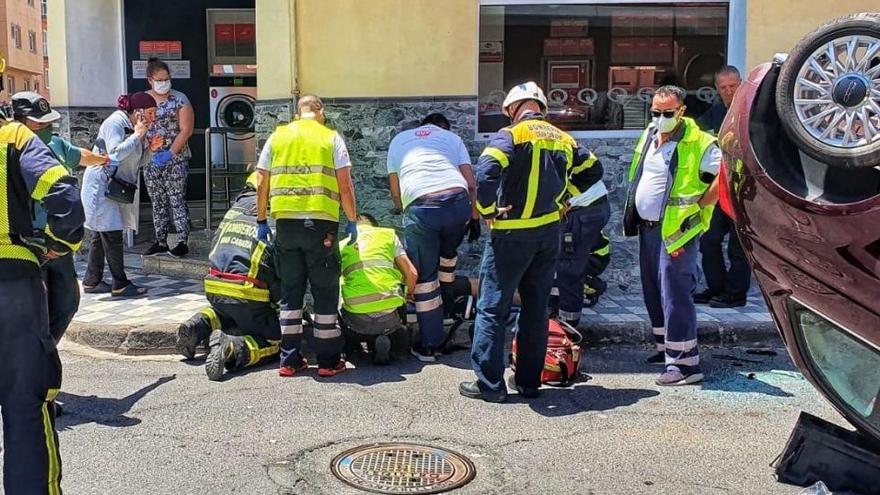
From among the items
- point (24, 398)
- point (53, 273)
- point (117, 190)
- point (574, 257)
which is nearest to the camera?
point (24, 398)

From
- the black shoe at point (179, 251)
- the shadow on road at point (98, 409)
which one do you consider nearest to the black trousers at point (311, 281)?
the shadow on road at point (98, 409)

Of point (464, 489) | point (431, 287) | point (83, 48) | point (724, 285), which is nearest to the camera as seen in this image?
point (464, 489)

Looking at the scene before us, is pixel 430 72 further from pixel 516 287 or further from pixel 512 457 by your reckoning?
pixel 512 457

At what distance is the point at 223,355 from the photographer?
579 cm

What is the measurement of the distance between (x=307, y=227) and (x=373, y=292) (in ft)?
2.31

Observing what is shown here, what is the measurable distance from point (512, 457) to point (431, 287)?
2.16m

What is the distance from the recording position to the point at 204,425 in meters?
4.89

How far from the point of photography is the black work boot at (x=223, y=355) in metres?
5.77

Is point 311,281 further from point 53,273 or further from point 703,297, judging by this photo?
point 703,297

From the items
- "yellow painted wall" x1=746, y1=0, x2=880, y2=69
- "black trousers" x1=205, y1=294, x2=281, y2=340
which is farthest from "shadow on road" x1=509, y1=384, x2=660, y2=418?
"yellow painted wall" x1=746, y1=0, x2=880, y2=69

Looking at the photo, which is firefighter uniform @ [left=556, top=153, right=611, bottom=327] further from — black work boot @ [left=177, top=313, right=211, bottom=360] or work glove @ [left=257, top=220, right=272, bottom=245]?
black work boot @ [left=177, top=313, right=211, bottom=360]

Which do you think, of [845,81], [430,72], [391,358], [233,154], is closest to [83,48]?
[233,154]

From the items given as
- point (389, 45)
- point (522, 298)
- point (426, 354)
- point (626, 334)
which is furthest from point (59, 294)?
point (389, 45)

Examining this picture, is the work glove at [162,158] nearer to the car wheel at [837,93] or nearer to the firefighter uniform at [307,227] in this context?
the firefighter uniform at [307,227]
